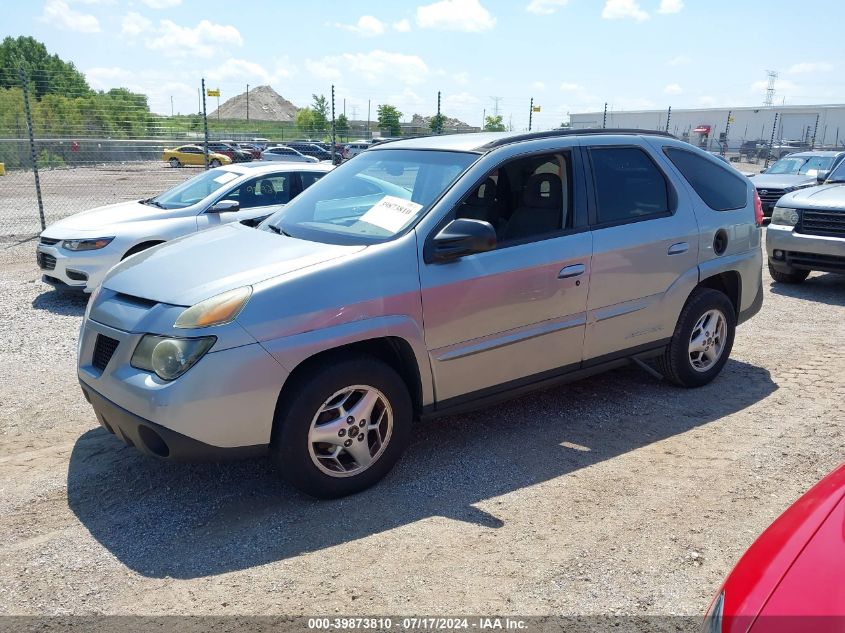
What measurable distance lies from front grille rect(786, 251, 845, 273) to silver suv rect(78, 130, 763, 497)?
3.91m

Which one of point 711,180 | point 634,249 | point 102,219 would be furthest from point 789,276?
point 102,219

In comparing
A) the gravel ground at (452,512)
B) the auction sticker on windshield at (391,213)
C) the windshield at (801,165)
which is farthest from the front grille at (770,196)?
the auction sticker on windshield at (391,213)

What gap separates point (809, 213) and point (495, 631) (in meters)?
7.87

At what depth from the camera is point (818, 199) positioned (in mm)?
8773

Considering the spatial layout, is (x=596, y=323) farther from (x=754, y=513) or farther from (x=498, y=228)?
(x=754, y=513)

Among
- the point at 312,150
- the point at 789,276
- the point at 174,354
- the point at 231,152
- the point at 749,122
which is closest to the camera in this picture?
the point at 174,354

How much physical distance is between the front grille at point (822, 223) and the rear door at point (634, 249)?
4565mm

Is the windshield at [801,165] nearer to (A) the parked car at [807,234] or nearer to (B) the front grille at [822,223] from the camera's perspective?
(A) the parked car at [807,234]

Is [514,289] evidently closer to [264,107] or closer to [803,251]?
[803,251]

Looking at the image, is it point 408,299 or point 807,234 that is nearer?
point 408,299

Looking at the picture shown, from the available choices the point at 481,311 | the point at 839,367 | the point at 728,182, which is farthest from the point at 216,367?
the point at 839,367

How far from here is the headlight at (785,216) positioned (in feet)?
29.1

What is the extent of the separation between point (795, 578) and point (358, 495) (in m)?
2.34

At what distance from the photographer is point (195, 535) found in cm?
342
